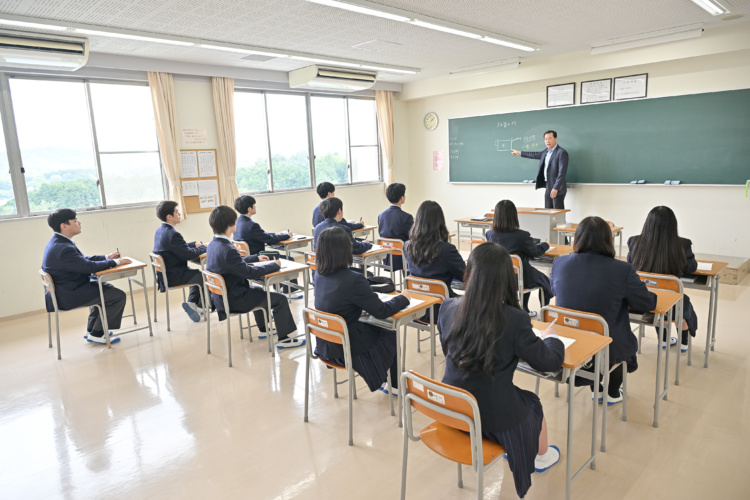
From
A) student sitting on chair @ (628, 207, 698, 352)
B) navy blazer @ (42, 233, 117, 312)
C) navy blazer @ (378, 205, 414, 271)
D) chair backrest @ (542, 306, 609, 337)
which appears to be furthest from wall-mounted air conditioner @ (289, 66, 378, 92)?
chair backrest @ (542, 306, 609, 337)

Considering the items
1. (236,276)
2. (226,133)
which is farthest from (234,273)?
(226,133)

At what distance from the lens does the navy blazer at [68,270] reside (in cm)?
426

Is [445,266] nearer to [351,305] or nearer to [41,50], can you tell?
[351,305]

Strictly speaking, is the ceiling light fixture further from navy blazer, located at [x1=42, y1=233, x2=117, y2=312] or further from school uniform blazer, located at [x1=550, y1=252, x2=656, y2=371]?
navy blazer, located at [x1=42, y1=233, x2=117, y2=312]

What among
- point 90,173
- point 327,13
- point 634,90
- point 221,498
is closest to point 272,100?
point 90,173

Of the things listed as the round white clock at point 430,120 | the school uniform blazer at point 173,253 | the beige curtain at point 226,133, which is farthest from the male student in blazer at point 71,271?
the round white clock at point 430,120

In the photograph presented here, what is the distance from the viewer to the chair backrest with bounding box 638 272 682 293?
3080mm

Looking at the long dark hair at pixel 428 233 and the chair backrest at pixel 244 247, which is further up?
the long dark hair at pixel 428 233

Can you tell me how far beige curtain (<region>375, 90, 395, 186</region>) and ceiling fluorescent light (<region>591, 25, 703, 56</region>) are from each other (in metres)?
3.83

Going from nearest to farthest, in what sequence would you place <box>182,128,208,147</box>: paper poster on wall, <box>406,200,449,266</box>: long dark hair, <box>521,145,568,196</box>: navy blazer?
<box>406,200,449,266</box>: long dark hair, <box>182,128,208,147</box>: paper poster on wall, <box>521,145,568,196</box>: navy blazer

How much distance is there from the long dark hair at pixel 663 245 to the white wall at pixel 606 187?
402 centimetres

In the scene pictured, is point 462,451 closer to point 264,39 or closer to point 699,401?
point 699,401

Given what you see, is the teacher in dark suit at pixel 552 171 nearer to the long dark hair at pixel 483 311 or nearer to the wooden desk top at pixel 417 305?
the wooden desk top at pixel 417 305

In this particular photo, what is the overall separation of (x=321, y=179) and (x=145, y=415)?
578cm
